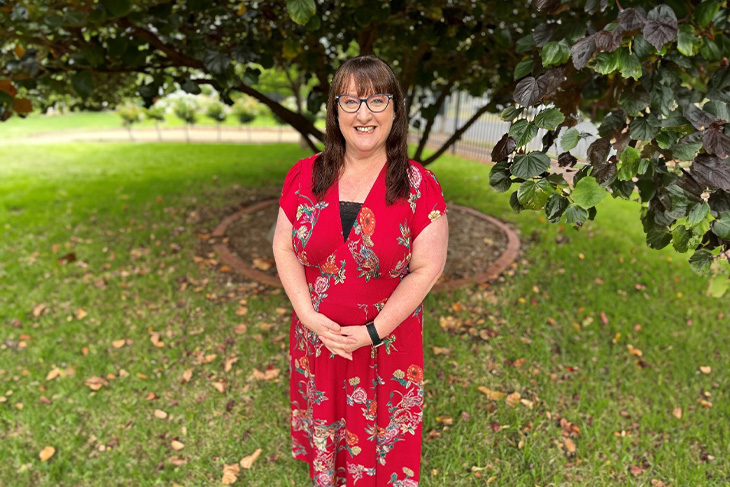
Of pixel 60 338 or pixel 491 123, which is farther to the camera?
pixel 491 123

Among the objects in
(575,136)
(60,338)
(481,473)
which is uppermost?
(575,136)

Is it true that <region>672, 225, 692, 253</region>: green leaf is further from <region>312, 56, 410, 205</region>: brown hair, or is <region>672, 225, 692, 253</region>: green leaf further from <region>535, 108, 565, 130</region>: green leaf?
<region>312, 56, 410, 205</region>: brown hair

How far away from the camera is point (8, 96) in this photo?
8.38 feet

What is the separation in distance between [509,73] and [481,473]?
302 centimetres

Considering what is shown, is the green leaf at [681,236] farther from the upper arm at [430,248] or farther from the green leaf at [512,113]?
the upper arm at [430,248]

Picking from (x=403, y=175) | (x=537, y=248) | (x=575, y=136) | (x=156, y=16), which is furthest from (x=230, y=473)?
(x=537, y=248)

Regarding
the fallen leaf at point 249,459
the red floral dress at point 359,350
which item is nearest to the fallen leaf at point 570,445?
the red floral dress at point 359,350

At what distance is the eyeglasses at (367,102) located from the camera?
1.80 meters

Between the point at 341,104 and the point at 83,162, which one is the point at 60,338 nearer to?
the point at 341,104

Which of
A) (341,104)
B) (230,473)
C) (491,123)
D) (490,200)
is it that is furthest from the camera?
(491,123)

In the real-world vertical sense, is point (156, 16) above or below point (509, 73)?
above

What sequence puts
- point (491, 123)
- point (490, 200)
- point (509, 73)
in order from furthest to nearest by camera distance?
1. point (491, 123)
2. point (490, 200)
3. point (509, 73)

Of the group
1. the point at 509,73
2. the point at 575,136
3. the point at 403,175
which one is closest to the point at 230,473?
the point at 403,175

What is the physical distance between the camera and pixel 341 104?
183 centimetres
